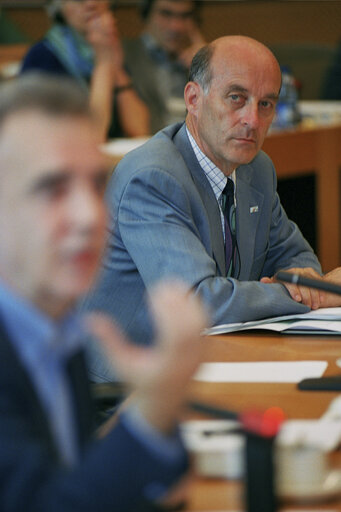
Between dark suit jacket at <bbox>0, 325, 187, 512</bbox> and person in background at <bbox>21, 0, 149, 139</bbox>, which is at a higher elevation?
person in background at <bbox>21, 0, 149, 139</bbox>

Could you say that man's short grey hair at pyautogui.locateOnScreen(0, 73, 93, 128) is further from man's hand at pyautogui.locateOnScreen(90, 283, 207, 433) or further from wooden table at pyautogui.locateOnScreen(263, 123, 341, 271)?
wooden table at pyautogui.locateOnScreen(263, 123, 341, 271)

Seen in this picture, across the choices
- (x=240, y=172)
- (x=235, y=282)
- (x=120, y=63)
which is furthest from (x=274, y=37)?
(x=235, y=282)

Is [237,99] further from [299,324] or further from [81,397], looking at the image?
[81,397]

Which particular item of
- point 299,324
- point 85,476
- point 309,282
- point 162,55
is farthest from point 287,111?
point 85,476

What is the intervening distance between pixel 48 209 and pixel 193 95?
1632mm

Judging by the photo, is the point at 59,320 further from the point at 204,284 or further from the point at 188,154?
the point at 188,154

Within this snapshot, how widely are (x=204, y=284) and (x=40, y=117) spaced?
1206 mm

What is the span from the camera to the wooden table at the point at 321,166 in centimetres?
397

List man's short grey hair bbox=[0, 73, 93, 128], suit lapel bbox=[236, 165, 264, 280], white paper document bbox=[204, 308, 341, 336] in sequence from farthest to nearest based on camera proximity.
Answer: suit lapel bbox=[236, 165, 264, 280] < white paper document bbox=[204, 308, 341, 336] < man's short grey hair bbox=[0, 73, 93, 128]

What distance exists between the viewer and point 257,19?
739 centimetres

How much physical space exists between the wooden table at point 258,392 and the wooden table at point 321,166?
82.6 inches

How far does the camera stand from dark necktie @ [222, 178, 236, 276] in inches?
92.4

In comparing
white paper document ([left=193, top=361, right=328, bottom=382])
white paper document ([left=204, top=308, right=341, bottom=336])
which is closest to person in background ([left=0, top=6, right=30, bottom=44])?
white paper document ([left=204, top=308, right=341, bottom=336])

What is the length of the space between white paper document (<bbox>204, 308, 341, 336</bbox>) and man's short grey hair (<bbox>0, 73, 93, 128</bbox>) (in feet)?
3.59
